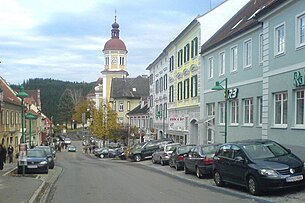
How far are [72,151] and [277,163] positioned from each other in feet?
240

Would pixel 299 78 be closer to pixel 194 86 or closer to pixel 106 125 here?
pixel 194 86

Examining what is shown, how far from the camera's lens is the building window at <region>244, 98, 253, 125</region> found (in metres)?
26.8

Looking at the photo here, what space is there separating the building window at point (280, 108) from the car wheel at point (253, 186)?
647 cm

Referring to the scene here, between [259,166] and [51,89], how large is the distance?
161718mm

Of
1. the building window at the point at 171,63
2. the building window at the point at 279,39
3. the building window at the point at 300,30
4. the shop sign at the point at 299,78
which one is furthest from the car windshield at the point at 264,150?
the building window at the point at 171,63

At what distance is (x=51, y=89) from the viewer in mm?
170750

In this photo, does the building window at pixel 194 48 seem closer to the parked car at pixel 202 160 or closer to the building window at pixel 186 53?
the building window at pixel 186 53

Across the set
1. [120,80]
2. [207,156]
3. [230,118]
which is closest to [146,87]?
[120,80]

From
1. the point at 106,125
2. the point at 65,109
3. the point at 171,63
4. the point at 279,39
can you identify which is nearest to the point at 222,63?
the point at 279,39

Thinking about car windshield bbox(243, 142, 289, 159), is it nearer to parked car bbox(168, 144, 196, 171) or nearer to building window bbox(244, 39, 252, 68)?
parked car bbox(168, 144, 196, 171)

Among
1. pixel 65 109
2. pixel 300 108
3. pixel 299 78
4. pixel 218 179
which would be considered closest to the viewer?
pixel 218 179

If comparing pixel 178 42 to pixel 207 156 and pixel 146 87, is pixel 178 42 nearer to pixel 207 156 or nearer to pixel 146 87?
pixel 207 156

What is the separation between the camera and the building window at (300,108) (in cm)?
1892

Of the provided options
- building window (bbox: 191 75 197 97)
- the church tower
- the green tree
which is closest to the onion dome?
the church tower
